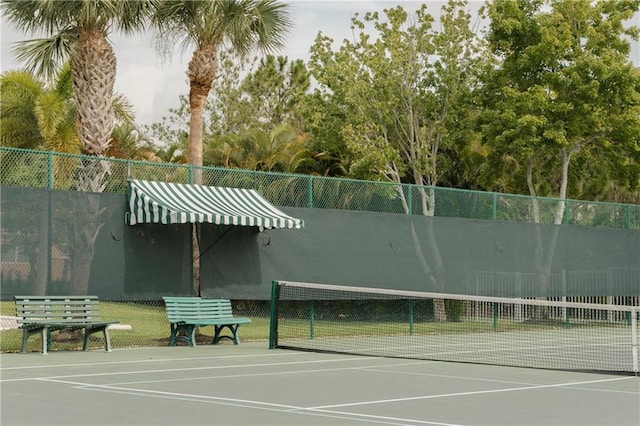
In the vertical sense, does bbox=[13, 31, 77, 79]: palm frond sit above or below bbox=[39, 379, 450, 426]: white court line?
above

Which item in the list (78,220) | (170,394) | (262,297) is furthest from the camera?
(262,297)

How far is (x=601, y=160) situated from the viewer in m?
30.3

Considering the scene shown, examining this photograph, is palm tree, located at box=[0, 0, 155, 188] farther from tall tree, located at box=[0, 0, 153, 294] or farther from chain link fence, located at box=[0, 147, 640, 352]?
chain link fence, located at box=[0, 147, 640, 352]

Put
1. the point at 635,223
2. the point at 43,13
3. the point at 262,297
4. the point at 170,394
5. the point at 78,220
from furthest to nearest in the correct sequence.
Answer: the point at 635,223, the point at 262,297, the point at 43,13, the point at 78,220, the point at 170,394

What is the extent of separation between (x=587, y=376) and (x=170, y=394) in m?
5.86

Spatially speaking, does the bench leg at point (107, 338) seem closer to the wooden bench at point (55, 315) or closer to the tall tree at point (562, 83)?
the wooden bench at point (55, 315)

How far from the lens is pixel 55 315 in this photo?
15984mm

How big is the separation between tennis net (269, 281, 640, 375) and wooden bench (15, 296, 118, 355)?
3.02 m

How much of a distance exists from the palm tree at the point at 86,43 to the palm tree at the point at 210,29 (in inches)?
39.5

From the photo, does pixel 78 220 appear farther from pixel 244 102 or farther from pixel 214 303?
pixel 244 102

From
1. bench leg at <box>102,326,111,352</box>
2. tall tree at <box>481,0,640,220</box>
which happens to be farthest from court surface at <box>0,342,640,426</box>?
tall tree at <box>481,0,640,220</box>

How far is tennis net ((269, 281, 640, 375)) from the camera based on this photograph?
55.1ft

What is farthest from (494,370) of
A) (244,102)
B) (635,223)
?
(244,102)

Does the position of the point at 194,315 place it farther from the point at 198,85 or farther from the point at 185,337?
the point at 198,85
